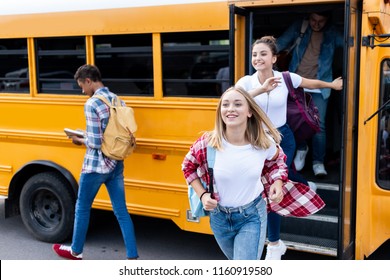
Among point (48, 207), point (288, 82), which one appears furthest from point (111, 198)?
point (288, 82)

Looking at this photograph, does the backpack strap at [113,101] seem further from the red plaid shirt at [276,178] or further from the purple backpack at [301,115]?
the red plaid shirt at [276,178]

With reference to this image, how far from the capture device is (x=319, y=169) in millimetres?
5293

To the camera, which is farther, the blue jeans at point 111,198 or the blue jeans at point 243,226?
the blue jeans at point 111,198

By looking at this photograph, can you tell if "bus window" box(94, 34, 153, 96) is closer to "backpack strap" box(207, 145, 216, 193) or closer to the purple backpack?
the purple backpack

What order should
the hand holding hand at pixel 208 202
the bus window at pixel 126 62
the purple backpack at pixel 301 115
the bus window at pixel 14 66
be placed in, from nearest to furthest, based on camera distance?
the hand holding hand at pixel 208 202 < the purple backpack at pixel 301 115 < the bus window at pixel 126 62 < the bus window at pixel 14 66

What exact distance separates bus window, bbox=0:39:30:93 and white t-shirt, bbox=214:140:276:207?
3131mm

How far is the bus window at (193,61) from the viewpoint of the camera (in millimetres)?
4660

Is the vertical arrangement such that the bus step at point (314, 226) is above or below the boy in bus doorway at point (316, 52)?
below

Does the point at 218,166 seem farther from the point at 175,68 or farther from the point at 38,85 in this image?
the point at 38,85

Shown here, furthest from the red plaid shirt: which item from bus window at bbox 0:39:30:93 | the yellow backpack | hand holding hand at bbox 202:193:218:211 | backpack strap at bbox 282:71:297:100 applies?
bus window at bbox 0:39:30:93

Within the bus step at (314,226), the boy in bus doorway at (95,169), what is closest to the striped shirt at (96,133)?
the boy in bus doorway at (95,169)

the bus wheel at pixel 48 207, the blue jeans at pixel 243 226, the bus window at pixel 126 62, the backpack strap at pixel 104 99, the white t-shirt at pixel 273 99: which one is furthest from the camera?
the bus wheel at pixel 48 207

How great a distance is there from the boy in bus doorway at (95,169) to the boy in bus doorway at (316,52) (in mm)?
1724

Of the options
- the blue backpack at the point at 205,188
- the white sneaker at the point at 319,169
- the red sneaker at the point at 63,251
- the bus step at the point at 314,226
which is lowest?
the red sneaker at the point at 63,251
